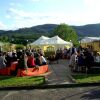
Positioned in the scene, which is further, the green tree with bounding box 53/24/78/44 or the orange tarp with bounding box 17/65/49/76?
the green tree with bounding box 53/24/78/44

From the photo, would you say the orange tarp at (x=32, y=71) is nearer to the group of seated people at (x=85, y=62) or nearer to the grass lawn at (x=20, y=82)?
the grass lawn at (x=20, y=82)

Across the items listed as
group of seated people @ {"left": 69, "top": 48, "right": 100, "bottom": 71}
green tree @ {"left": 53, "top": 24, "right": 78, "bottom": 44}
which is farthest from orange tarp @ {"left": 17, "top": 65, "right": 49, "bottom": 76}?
green tree @ {"left": 53, "top": 24, "right": 78, "bottom": 44}

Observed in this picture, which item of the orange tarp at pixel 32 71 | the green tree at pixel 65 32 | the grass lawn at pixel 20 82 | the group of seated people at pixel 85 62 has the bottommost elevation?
the grass lawn at pixel 20 82

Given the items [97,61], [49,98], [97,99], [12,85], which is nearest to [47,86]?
[12,85]

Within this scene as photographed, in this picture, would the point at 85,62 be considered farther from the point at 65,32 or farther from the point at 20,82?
the point at 65,32

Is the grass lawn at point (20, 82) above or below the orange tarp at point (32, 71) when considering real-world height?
below

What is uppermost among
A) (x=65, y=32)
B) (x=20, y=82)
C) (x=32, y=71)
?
(x=65, y=32)

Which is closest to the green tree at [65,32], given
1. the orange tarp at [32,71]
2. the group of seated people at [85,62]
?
the group of seated people at [85,62]

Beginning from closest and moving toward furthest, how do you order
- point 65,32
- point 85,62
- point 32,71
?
point 32,71 < point 85,62 < point 65,32

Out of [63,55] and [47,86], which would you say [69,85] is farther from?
[63,55]

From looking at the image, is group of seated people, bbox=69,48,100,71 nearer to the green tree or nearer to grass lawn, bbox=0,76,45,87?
grass lawn, bbox=0,76,45,87

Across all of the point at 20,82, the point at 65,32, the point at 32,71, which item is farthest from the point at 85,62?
the point at 65,32

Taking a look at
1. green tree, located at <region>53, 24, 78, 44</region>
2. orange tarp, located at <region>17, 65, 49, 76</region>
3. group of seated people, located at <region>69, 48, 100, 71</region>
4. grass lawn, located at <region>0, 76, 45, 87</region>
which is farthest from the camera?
green tree, located at <region>53, 24, 78, 44</region>

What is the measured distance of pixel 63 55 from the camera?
4019 centimetres
